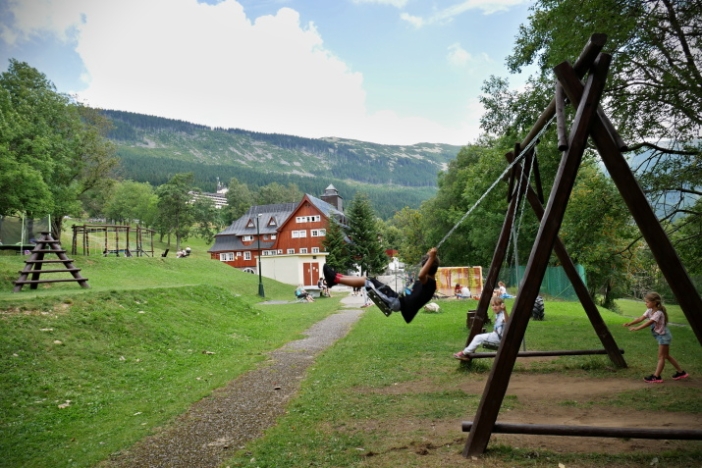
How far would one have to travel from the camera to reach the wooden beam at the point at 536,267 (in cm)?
532

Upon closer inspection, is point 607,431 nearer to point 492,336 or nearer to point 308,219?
point 492,336

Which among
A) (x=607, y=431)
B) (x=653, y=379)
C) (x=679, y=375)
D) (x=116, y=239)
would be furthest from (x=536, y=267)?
(x=116, y=239)

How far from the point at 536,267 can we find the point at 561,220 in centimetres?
65

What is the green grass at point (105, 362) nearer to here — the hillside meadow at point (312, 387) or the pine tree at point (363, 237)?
the hillside meadow at point (312, 387)

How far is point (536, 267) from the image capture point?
5.54m

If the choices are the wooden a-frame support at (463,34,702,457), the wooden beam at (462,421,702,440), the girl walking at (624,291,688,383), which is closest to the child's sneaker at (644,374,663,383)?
the girl walking at (624,291,688,383)

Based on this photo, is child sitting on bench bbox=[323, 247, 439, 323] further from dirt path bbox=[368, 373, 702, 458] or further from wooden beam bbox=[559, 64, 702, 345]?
wooden beam bbox=[559, 64, 702, 345]

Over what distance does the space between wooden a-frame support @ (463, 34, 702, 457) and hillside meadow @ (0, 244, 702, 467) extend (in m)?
0.67

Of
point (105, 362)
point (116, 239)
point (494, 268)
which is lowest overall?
point (105, 362)

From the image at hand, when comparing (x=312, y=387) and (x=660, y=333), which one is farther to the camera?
(x=312, y=387)

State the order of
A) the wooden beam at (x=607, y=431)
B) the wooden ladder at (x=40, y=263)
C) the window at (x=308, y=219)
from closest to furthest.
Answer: the wooden beam at (x=607, y=431) → the wooden ladder at (x=40, y=263) → the window at (x=308, y=219)

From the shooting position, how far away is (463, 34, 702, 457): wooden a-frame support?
Result: 17.1 ft

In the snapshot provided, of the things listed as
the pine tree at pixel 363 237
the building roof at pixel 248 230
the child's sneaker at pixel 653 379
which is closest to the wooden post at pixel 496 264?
the child's sneaker at pixel 653 379

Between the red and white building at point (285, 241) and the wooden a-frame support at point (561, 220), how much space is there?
1527 inches
